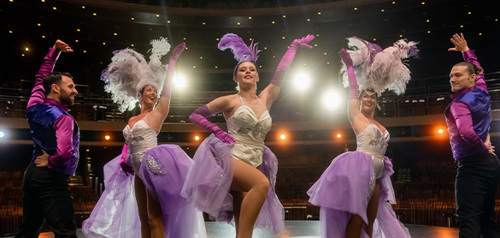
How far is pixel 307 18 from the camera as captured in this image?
1507cm

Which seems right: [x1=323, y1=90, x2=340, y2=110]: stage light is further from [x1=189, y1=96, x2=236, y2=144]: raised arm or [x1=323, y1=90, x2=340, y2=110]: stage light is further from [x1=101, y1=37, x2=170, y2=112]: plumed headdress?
[x1=189, y1=96, x2=236, y2=144]: raised arm

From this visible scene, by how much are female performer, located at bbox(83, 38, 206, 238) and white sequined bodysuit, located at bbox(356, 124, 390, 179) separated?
1.53 meters

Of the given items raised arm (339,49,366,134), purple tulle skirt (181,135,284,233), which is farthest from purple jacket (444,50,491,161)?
purple tulle skirt (181,135,284,233)

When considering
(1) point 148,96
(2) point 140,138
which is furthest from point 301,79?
(2) point 140,138

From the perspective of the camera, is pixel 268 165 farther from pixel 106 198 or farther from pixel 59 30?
pixel 59 30

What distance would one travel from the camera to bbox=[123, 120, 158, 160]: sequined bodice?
4074mm

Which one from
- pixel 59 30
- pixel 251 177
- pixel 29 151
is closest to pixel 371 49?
pixel 251 177

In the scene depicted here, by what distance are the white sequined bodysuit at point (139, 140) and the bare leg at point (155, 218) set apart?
337 millimetres

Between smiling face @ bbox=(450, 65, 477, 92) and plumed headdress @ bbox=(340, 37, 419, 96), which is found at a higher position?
plumed headdress @ bbox=(340, 37, 419, 96)

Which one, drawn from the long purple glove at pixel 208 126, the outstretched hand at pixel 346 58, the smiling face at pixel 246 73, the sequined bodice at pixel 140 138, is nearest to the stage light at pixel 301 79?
the outstretched hand at pixel 346 58

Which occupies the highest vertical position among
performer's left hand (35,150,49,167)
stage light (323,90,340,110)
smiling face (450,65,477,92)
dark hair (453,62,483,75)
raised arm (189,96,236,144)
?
stage light (323,90,340,110)

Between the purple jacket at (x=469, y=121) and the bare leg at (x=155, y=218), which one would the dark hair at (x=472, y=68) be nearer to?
the purple jacket at (x=469, y=121)

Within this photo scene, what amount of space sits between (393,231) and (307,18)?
1186 cm

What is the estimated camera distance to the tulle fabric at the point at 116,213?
4594mm
